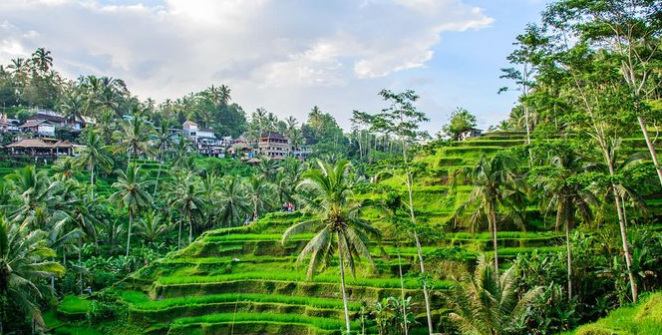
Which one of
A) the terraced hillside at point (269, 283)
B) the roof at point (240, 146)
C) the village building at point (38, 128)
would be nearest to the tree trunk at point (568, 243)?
the terraced hillside at point (269, 283)

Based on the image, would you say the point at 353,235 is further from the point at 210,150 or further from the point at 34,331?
the point at 210,150

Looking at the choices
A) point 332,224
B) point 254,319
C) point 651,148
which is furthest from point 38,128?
point 651,148

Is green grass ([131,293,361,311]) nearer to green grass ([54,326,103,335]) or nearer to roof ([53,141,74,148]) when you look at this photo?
green grass ([54,326,103,335])

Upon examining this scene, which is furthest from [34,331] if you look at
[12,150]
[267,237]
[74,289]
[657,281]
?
[12,150]

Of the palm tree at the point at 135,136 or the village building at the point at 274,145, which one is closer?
the palm tree at the point at 135,136

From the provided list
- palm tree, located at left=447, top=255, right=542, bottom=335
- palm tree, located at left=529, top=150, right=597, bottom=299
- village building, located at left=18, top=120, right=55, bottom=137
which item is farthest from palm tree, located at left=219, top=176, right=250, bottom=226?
village building, located at left=18, top=120, right=55, bottom=137

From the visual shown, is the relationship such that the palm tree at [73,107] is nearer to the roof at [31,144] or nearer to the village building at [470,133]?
the roof at [31,144]
